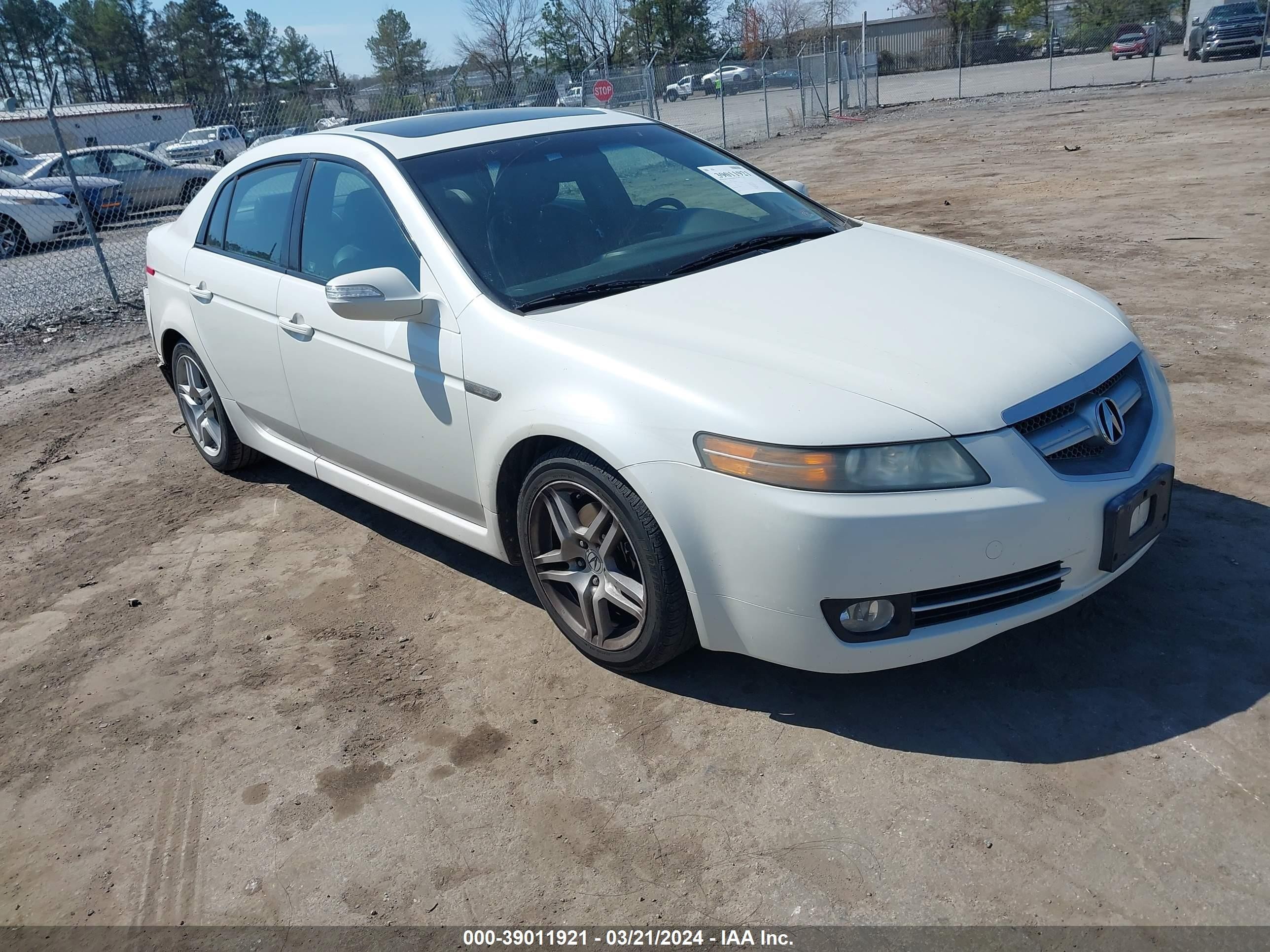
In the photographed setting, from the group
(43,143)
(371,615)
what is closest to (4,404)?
(371,615)

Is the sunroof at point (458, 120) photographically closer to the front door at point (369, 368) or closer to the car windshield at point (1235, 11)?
the front door at point (369, 368)

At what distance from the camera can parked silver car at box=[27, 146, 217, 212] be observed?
1313 cm

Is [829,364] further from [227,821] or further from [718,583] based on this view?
[227,821]

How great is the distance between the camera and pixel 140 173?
14.0 m

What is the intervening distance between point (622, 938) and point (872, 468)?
1307mm

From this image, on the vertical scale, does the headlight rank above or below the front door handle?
below

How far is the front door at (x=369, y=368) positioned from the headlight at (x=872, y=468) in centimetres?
123

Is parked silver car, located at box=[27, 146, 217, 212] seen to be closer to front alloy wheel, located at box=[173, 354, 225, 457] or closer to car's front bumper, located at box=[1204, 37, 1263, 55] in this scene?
front alloy wheel, located at box=[173, 354, 225, 457]

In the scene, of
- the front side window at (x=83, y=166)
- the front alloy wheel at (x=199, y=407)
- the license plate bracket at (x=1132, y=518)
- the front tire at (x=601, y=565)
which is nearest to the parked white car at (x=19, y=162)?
the front side window at (x=83, y=166)

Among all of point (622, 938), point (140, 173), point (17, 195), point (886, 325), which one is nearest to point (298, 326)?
point (886, 325)

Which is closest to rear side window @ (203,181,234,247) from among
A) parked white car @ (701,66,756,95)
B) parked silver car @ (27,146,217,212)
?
parked silver car @ (27,146,217,212)

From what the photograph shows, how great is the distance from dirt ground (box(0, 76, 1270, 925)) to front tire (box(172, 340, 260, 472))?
507mm

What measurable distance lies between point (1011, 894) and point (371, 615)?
2.54 m

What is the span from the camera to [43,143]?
26594mm
